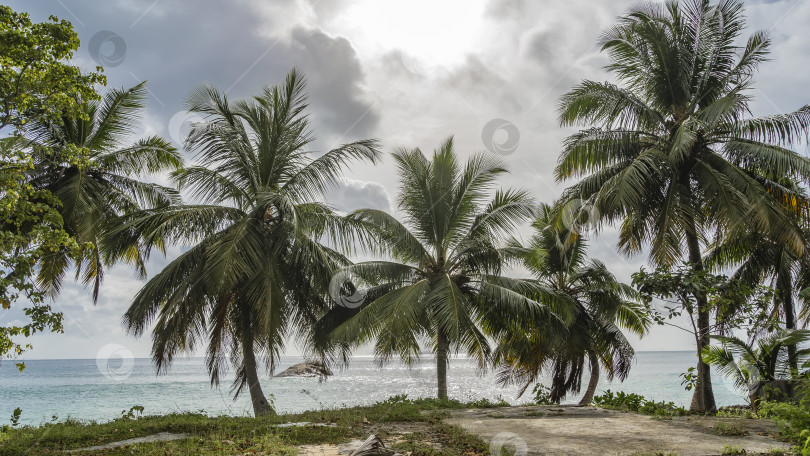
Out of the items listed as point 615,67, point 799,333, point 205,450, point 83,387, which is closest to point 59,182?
point 205,450

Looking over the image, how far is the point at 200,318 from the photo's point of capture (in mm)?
12789

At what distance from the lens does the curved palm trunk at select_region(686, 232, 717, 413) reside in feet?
38.2

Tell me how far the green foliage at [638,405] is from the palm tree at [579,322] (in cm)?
199

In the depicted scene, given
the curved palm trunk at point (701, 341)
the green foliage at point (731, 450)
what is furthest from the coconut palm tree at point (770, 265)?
the green foliage at point (731, 450)

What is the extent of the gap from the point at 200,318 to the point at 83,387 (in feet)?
140

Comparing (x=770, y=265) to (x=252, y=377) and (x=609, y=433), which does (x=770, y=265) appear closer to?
(x=609, y=433)

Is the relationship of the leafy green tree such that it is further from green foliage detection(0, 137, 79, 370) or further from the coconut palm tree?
the coconut palm tree

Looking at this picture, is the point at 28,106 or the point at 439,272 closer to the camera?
the point at 28,106

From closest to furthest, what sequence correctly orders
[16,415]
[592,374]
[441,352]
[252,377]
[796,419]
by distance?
[796,419]
[16,415]
[252,377]
[441,352]
[592,374]

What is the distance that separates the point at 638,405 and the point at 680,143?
20.3ft

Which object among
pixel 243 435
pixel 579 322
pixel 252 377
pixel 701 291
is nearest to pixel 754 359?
pixel 701 291

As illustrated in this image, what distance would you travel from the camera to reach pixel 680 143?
11.4m

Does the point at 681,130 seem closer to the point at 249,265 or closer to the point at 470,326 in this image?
the point at 470,326

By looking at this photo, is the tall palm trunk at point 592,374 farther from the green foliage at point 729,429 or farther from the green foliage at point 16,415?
the green foliage at point 16,415
